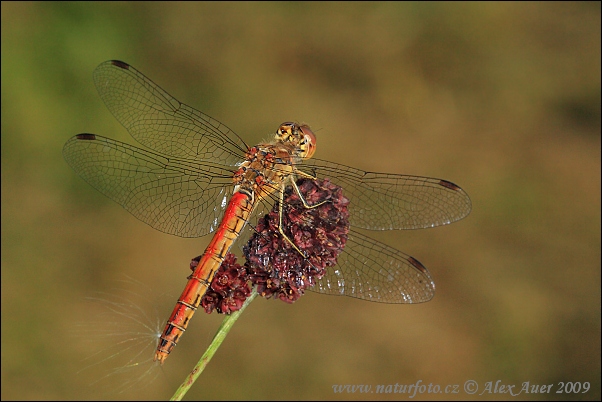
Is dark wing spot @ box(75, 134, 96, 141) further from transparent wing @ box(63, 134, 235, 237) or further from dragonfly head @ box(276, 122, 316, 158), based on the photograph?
dragonfly head @ box(276, 122, 316, 158)

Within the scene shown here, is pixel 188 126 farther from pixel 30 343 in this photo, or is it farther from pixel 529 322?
pixel 529 322

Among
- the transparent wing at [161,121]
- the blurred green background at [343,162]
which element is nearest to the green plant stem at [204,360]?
the transparent wing at [161,121]

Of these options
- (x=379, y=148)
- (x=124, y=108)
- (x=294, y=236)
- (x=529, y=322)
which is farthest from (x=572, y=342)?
(x=124, y=108)

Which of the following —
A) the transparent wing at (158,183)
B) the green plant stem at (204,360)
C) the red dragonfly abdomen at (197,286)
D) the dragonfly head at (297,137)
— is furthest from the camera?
the dragonfly head at (297,137)

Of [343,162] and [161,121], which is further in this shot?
[343,162]

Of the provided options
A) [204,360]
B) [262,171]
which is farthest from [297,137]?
[204,360]

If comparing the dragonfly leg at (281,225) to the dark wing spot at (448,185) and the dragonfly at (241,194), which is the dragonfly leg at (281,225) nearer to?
the dragonfly at (241,194)

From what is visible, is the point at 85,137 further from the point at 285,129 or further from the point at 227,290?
the point at 227,290

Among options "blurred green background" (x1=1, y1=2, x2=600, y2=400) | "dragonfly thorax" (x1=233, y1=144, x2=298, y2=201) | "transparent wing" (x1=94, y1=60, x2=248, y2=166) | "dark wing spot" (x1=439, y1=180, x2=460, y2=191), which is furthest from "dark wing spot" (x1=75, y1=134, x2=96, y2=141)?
"dark wing spot" (x1=439, y1=180, x2=460, y2=191)
